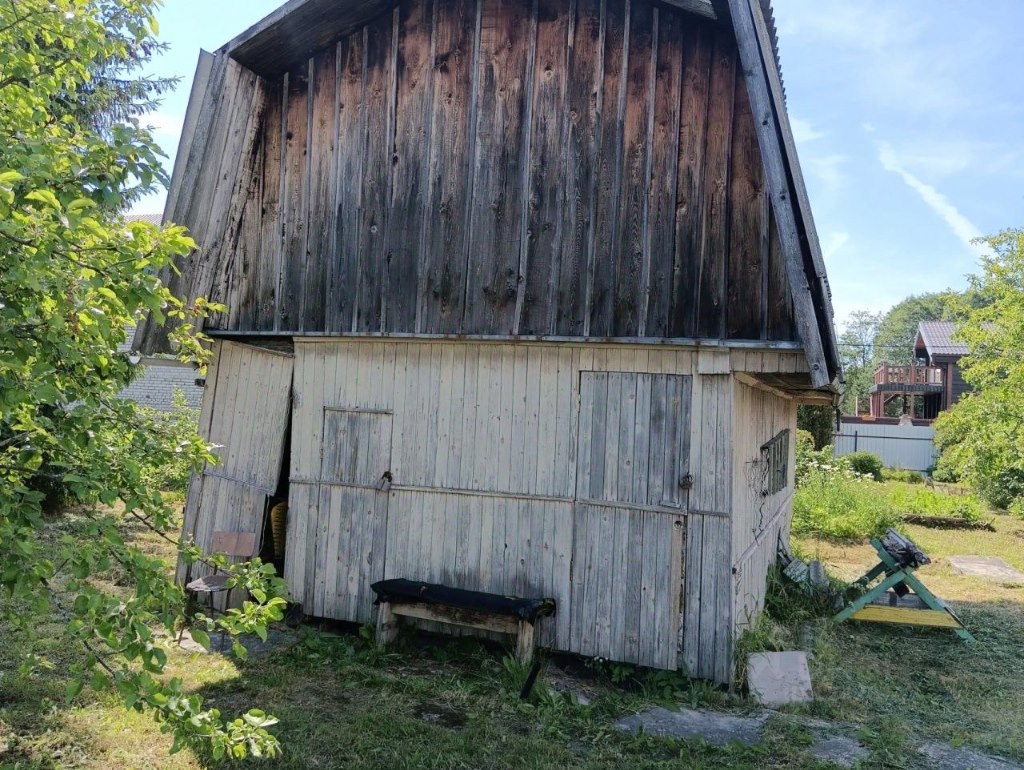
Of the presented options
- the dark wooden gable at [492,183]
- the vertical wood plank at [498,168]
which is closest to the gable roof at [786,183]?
the dark wooden gable at [492,183]

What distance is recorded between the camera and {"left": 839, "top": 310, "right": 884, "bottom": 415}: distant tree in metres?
50.0

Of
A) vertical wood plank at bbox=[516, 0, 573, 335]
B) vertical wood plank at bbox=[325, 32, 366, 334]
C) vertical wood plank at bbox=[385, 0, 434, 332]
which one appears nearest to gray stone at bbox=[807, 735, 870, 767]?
vertical wood plank at bbox=[516, 0, 573, 335]

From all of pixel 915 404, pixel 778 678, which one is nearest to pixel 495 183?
pixel 778 678

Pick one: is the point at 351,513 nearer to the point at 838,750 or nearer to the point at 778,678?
the point at 778,678

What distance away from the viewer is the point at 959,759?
524cm

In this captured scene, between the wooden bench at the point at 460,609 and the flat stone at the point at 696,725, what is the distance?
108cm

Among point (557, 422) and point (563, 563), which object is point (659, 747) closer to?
point (563, 563)

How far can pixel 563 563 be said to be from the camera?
659 cm

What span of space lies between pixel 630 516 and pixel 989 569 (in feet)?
30.1

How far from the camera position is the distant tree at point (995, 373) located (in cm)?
1586

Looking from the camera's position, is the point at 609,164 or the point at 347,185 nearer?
the point at 609,164

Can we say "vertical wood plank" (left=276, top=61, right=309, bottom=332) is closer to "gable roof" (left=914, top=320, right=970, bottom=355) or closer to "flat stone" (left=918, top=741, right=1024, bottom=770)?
"flat stone" (left=918, top=741, right=1024, bottom=770)

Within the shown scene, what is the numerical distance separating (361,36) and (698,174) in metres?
3.58

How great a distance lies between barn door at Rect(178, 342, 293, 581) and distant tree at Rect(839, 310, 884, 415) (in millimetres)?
28979
